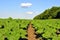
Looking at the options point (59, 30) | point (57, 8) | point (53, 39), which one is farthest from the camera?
point (57, 8)

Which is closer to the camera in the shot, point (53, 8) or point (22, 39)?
point (22, 39)

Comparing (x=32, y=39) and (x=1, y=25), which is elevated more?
(x=1, y=25)

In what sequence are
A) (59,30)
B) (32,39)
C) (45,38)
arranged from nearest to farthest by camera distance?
1. (45,38)
2. (32,39)
3. (59,30)

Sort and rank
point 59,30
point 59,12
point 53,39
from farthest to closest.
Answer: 1. point 59,12
2. point 59,30
3. point 53,39

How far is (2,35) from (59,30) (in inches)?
400

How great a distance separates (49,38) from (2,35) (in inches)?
183

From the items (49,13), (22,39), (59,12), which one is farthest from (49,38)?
(49,13)

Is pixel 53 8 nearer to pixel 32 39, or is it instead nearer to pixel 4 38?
Result: pixel 32 39

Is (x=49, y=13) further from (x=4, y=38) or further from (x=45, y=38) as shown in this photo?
(x=4, y=38)

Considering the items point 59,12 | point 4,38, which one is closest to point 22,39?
point 4,38

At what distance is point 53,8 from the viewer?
63.5 metres

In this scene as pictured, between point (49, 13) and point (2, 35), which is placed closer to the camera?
point (2, 35)

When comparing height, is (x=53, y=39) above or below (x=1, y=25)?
below

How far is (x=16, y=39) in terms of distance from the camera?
51.1ft
